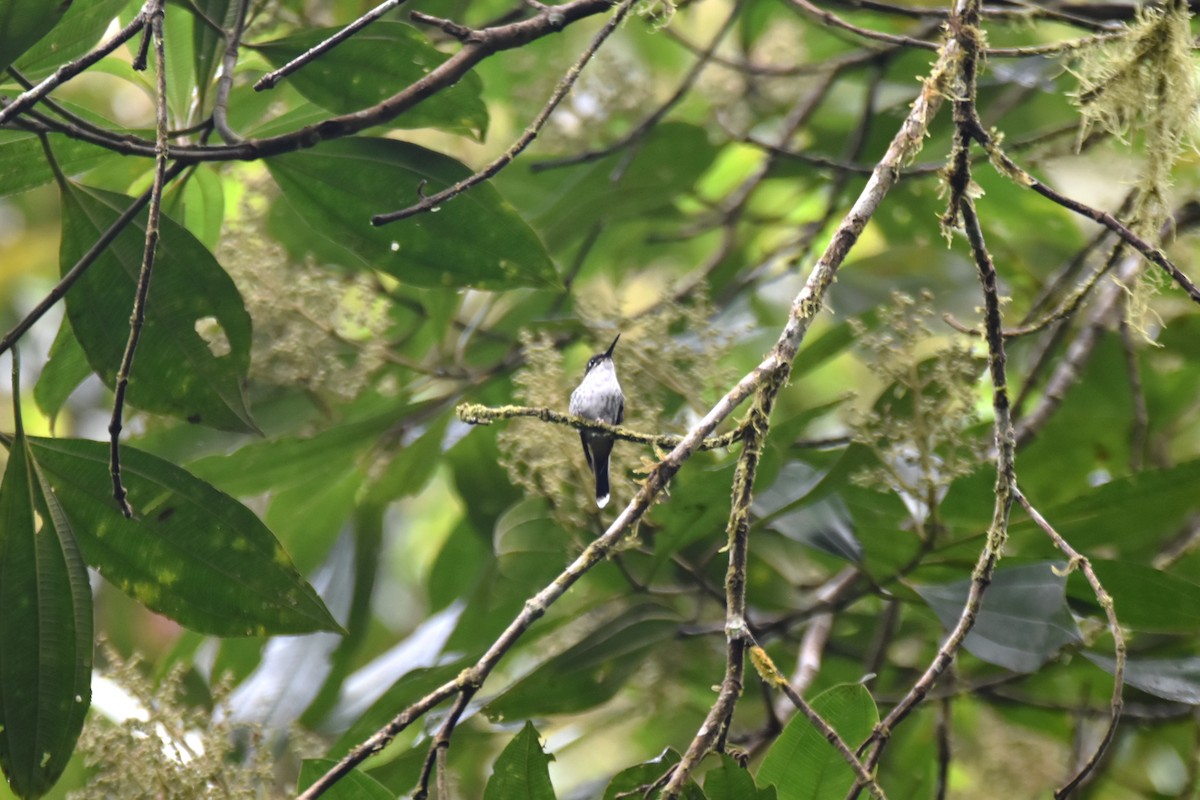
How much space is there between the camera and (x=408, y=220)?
6.88 feet

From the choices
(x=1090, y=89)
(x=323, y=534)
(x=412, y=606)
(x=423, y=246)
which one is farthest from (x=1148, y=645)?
(x=412, y=606)

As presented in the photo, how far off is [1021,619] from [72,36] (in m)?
1.90

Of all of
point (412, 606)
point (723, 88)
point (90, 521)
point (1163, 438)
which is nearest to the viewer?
point (90, 521)

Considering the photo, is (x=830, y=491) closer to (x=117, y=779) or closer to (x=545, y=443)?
(x=545, y=443)

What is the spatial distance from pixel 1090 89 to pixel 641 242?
1.96 m

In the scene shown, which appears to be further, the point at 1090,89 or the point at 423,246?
the point at 423,246

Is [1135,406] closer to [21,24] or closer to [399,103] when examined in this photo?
[399,103]

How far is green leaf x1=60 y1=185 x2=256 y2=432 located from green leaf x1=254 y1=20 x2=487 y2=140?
349 millimetres

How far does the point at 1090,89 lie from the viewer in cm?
186

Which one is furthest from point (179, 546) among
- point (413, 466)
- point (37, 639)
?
point (413, 466)

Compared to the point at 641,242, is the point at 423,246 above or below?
above

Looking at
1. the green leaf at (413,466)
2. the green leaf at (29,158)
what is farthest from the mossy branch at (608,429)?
the green leaf at (413,466)

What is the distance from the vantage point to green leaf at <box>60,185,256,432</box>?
192 centimetres

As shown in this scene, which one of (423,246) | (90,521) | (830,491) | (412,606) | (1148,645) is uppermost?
(423,246)
